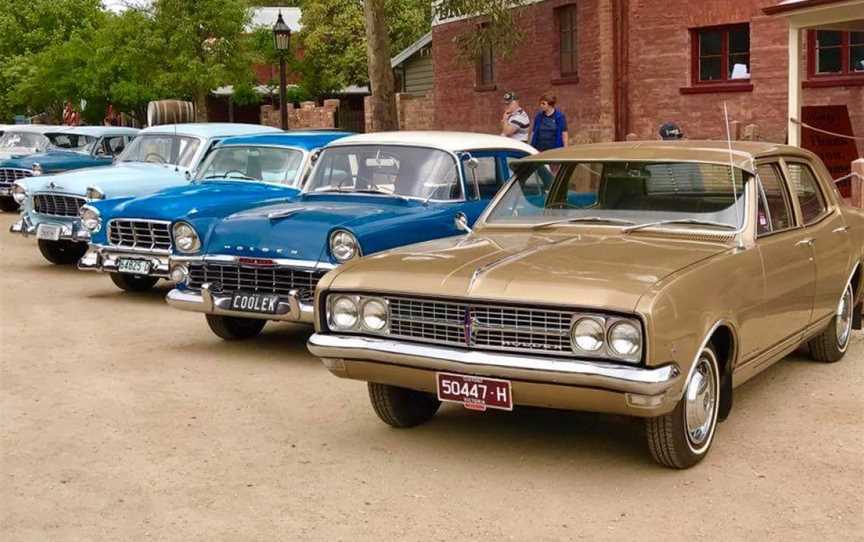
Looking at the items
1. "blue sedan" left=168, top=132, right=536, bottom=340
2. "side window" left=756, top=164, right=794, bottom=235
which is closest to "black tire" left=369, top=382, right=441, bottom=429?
"blue sedan" left=168, top=132, right=536, bottom=340

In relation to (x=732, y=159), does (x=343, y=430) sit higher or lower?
lower

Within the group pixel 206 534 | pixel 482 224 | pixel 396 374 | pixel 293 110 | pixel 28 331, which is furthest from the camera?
pixel 293 110

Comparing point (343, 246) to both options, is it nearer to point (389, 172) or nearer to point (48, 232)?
point (389, 172)

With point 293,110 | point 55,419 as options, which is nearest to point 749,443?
point 55,419

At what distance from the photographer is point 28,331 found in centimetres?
1008

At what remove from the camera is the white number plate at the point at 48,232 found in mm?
13711

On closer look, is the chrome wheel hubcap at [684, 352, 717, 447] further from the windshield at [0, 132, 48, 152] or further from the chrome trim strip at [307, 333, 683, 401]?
the windshield at [0, 132, 48, 152]

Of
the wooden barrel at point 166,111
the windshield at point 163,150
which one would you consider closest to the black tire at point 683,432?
the windshield at point 163,150

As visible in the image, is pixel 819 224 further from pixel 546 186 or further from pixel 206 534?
pixel 206 534

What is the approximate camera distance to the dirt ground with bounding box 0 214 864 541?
5.10 m

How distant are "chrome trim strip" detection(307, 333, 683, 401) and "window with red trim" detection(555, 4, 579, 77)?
1919 centimetres

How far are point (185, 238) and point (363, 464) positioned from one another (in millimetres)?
4297

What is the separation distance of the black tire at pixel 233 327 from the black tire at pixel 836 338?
14.1 feet

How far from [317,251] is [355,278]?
7.41 ft
